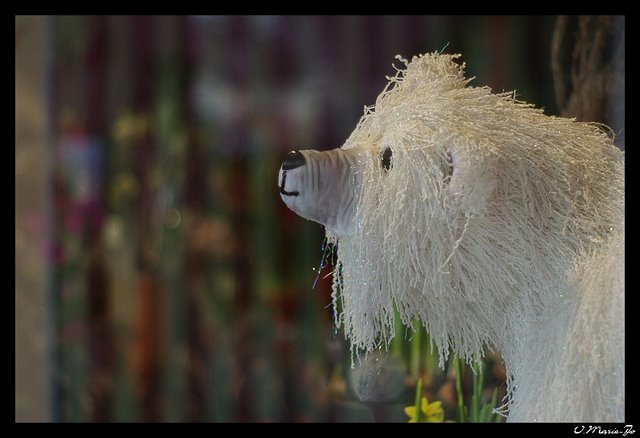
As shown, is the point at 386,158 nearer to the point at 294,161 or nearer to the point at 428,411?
the point at 294,161

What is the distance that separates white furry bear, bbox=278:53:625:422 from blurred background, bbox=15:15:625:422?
0.98 feet

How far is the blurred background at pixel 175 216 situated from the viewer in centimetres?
104

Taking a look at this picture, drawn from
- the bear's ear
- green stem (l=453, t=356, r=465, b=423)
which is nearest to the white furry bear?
the bear's ear

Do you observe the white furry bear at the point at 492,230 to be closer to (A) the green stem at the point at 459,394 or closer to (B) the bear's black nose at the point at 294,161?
(B) the bear's black nose at the point at 294,161

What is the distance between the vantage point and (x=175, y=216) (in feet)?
3.79

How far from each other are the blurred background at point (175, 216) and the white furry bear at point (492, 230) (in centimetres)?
30

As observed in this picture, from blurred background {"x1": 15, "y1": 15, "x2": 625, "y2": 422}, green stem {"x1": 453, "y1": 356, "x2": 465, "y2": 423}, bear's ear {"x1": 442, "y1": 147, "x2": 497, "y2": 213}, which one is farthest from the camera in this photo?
blurred background {"x1": 15, "y1": 15, "x2": 625, "y2": 422}

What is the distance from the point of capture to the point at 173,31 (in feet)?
3.69

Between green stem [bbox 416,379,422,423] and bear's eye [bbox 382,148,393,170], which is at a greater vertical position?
bear's eye [bbox 382,148,393,170]

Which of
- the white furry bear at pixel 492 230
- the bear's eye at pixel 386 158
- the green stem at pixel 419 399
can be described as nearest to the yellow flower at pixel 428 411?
the green stem at pixel 419 399

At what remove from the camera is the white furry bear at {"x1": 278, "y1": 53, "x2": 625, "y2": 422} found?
0.59 m

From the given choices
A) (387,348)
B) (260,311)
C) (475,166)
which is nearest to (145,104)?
(260,311)

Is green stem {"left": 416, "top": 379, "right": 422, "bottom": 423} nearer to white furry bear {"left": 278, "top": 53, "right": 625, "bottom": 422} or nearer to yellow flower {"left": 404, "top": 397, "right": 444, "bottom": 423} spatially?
yellow flower {"left": 404, "top": 397, "right": 444, "bottom": 423}

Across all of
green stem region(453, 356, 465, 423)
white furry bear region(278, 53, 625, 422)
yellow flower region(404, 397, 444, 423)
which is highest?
white furry bear region(278, 53, 625, 422)
